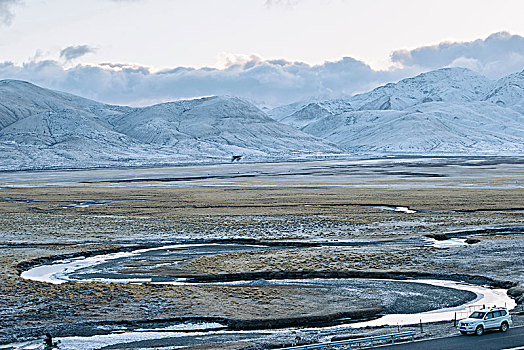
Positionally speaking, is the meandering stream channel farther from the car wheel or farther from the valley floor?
the car wheel

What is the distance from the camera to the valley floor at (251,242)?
33281 millimetres

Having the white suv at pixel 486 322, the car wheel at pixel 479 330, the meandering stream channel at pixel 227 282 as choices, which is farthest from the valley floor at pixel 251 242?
the car wheel at pixel 479 330

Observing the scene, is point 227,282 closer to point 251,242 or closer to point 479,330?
point 251,242

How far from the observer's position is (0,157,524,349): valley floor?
33.3 m

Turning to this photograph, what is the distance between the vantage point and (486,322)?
1064 inches

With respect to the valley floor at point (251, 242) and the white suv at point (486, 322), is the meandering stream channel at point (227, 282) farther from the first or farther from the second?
the white suv at point (486, 322)

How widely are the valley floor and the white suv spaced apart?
1477mm

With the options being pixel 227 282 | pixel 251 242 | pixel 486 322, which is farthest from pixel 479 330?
pixel 251 242

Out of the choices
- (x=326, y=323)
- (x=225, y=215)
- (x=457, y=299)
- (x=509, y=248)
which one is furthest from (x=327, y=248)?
(x=225, y=215)

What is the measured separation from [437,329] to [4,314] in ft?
67.0

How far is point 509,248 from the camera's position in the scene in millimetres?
51250

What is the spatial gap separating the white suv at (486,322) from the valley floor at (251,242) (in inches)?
58.2

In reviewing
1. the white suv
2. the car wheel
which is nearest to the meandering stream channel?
the white suv

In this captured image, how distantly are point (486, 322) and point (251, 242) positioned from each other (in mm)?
32634
